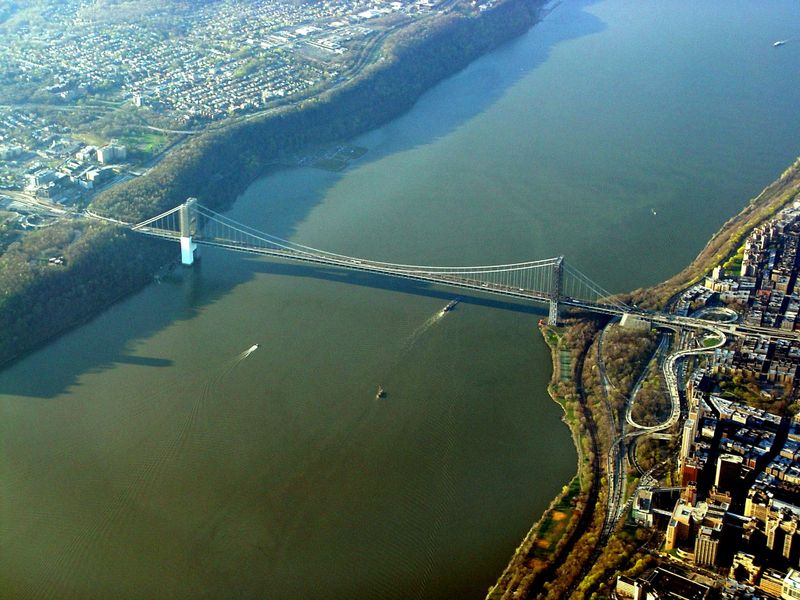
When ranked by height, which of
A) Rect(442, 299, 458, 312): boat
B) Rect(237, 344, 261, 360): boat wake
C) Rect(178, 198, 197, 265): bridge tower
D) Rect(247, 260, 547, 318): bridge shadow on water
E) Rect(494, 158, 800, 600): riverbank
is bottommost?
Rect(494, 158, 800, 600): riverbank

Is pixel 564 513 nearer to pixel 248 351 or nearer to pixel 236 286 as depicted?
pixel 248 351

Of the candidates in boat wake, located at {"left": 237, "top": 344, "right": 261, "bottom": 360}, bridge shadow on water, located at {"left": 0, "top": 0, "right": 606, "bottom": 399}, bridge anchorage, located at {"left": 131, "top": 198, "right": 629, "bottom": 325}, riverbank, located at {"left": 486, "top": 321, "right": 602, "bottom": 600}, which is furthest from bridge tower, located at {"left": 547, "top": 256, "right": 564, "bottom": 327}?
boat wake, located at {"left": 237, "top": 344, "right": 261, "bottom": 360}

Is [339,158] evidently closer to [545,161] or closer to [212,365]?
[545,161]

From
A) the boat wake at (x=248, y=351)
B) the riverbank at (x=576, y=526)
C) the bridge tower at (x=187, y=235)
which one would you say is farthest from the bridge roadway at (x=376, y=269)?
the boat wake at (x=248, y=351)

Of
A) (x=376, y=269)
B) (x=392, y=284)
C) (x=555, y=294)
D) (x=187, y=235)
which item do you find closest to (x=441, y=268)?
(x=392, y=284)

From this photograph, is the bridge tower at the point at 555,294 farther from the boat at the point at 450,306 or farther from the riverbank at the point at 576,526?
the boat at the point at 450,306

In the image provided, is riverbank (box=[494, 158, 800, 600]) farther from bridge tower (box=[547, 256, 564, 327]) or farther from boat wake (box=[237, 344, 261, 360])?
boat wake (box=[237, 344, 261, 360])
